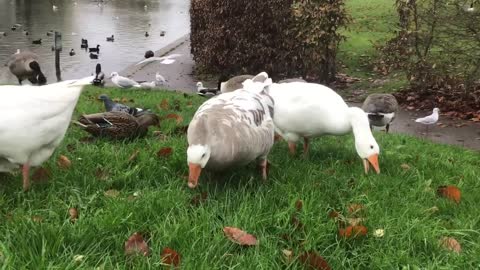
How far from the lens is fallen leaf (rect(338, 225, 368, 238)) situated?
3021mm

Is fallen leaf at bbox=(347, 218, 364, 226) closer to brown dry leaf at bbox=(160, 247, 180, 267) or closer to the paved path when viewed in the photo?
brown dry leaf at bbox=(160, 247, 180, 267)

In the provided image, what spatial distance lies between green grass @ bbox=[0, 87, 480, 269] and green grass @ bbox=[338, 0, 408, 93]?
5.97 meters

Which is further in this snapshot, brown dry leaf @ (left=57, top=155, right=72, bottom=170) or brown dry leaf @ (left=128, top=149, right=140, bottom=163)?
brown dry leaf @ (left=128, top=149, right=140, bottom=163)

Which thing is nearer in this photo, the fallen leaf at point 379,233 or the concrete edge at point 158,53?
the fallen leaf at point 379,233

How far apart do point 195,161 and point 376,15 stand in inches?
653

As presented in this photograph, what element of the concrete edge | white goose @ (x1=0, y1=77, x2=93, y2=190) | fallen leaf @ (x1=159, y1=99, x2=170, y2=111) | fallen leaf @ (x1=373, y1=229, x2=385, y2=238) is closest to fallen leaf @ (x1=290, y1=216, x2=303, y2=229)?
fallen leaf @ (x1=373, y1=229, x2=385, y2=238)

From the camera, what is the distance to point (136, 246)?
274cm

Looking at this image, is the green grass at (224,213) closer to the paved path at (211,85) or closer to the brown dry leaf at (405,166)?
the brown dry leaf at (405,166)

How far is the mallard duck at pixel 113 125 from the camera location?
481 cm

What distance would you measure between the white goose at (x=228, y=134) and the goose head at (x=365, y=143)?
2.65ft

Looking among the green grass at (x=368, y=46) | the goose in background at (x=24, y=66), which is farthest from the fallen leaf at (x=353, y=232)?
the goose in background at (x=24, y=66)

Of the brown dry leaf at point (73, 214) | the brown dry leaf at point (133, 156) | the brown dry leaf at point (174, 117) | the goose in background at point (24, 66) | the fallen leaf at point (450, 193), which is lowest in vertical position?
the goose in background at point (24, 66)

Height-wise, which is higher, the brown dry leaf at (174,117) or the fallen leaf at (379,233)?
the fallen leaf at (379,233)

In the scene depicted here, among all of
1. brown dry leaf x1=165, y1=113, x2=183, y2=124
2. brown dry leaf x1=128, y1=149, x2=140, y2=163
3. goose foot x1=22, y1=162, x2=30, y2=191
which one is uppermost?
goose foot x1=22, y1=162, x2=30, y2=191
